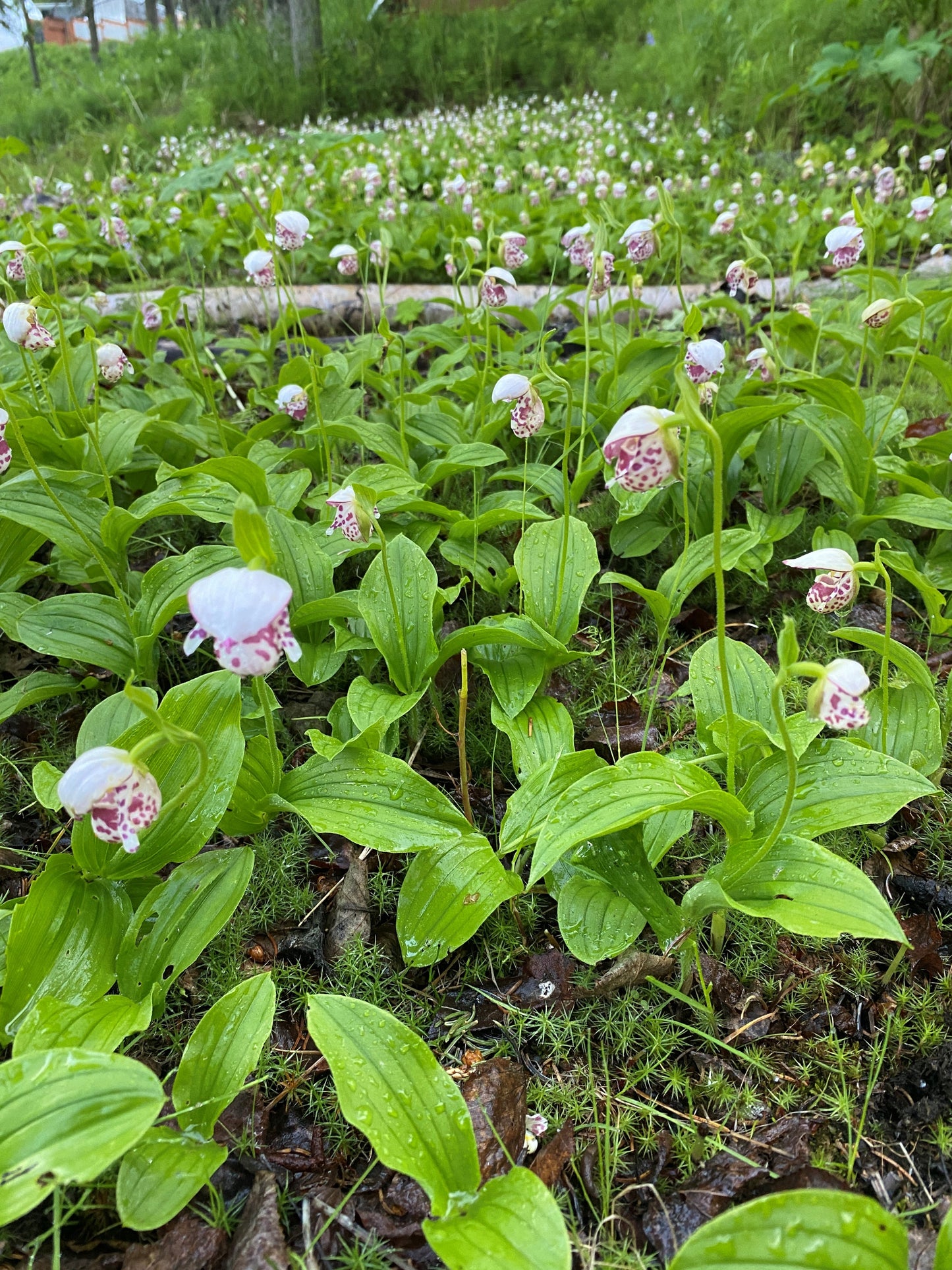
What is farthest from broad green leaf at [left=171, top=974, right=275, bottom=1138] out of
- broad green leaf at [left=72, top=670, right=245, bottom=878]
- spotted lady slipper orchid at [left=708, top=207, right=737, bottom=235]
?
spotted lady slipper orchid at [left=708, top=207, right=737, bottom=235]

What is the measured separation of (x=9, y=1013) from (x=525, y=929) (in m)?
1.10

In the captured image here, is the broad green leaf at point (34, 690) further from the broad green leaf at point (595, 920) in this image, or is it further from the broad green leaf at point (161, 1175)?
the broad green leaf at point (595, 920)

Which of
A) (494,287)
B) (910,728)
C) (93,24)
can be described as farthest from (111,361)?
(93,24)

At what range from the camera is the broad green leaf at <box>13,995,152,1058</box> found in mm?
1427

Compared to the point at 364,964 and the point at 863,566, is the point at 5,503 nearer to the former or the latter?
the point at 364,964

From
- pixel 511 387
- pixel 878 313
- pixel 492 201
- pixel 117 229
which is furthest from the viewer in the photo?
pixel 492 201

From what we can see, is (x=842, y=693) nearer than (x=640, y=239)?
Yes

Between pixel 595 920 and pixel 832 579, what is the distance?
3.16 feet

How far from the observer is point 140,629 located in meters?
2.38

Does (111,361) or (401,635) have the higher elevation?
(111,361)

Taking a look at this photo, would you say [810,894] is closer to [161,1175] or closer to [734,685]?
[734,685]

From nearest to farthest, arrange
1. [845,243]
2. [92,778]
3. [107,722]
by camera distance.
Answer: [92,778]
[107,722]
[845,243]

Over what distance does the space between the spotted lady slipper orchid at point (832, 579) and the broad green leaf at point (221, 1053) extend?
144 centimetres

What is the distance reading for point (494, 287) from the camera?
10.4ft
